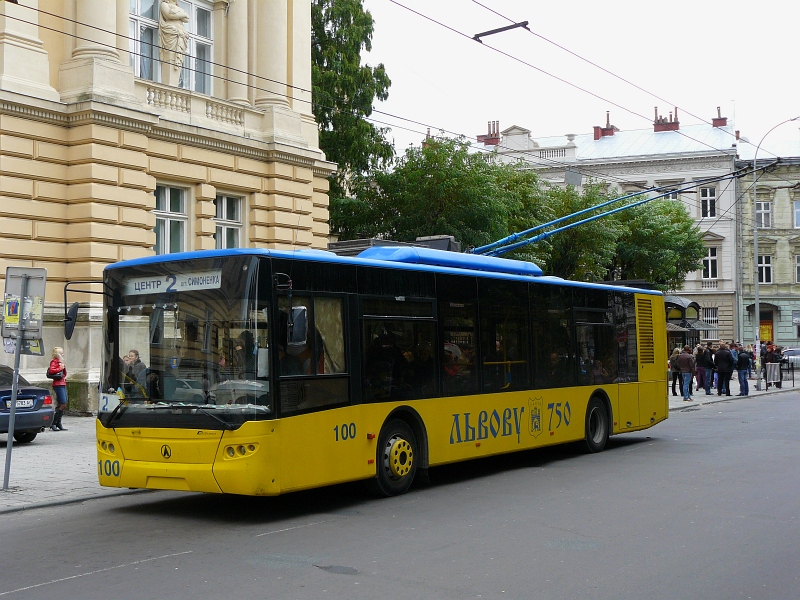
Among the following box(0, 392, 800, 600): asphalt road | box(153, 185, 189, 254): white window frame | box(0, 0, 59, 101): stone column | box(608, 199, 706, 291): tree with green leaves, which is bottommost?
box(0, 392, 800, 600): asphalt road

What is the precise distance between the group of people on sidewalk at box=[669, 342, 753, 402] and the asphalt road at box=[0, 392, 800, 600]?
17.7 m

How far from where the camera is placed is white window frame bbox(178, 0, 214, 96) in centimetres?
2559

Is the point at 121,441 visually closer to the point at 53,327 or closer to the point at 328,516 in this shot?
the point at 328,516

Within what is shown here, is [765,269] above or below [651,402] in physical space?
above

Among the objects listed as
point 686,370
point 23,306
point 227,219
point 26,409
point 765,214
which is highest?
point 765,214

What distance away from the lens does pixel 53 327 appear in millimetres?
21328

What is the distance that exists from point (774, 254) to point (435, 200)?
43069mm

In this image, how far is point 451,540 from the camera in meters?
8.74

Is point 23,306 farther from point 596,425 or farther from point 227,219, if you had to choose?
point 227,219

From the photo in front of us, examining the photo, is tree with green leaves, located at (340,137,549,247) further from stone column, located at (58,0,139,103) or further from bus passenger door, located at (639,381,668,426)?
bus passenger door, located at (639,381,668,426)

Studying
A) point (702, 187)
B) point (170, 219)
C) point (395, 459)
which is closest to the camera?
point (395, 459)

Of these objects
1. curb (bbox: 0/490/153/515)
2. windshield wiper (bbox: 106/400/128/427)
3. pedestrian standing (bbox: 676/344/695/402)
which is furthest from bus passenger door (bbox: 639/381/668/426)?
pedestrian standing (bbox: 676/344/695/402)

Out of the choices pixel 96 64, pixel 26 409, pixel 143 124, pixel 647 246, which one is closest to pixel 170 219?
pixel 143 124

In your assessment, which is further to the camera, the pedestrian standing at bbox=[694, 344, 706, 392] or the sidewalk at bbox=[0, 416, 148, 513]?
the pedestrian standing at bbox=[694, 344, 706, 392]
